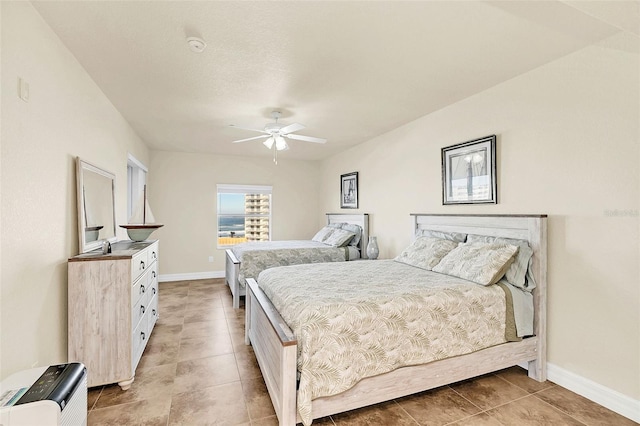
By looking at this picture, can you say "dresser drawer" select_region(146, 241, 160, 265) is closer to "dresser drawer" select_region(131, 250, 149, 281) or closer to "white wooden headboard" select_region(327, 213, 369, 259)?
"dresser drawer" select_region(131, 250, 149, 281)

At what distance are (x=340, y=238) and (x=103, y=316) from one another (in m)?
3.29

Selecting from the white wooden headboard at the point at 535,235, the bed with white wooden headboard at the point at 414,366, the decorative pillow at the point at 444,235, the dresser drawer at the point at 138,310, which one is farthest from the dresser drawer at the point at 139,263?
the white wooden headboard at the point at 535,235

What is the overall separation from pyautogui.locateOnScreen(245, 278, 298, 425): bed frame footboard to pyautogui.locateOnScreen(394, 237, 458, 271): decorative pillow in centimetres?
158

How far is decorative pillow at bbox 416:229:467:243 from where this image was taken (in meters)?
3.07

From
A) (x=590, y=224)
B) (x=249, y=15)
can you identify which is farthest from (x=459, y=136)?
(x=249, y=15)

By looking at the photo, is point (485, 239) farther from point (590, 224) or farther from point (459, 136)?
point (459, 136)

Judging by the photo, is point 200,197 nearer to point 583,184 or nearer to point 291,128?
point 291,128

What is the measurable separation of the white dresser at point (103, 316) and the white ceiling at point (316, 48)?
1.54 m

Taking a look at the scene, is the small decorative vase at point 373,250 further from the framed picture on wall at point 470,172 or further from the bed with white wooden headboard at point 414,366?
the bed with white wooden headboard at point 414,366

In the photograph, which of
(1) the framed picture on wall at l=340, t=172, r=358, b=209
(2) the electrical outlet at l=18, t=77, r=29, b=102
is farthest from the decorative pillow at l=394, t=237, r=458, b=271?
(2) the electrical outlet at l=18, t=77, r=29, b=102

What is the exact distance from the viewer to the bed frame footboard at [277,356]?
169 centimetres

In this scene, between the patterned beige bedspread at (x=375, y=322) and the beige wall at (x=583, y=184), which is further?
the beige wall at (x=583, y=184)

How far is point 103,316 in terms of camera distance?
2.16m

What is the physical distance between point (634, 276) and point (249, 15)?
9.73 ft
